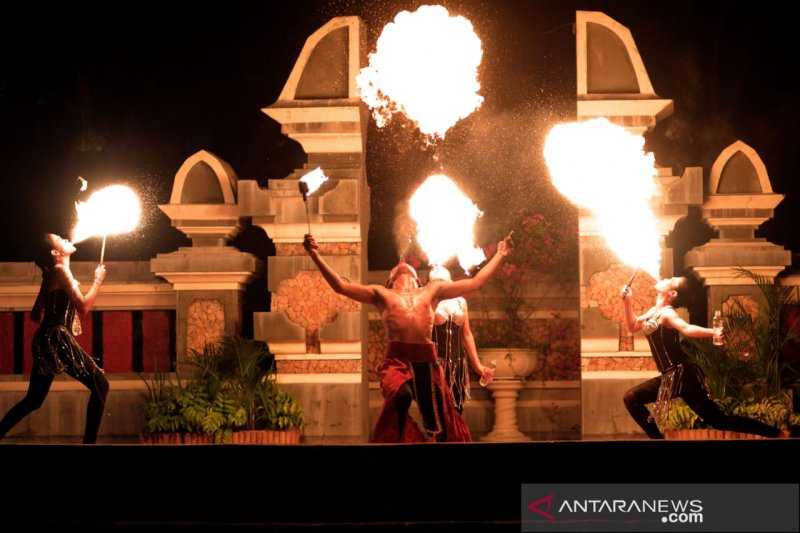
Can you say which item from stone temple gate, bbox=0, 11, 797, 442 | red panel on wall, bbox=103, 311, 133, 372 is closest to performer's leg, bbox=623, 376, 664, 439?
stone temple gate, bbox=0, 11, 797, 442

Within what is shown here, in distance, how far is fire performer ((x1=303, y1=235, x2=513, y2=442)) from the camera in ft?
41.1

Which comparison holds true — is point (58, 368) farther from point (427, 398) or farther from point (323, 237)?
point (427, 398)

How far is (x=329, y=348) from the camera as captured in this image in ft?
48.1

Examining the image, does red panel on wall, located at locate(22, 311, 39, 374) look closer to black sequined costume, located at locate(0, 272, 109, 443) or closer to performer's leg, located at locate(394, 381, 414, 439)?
black sequined costume, located at locate(0, 272, 109, 443)

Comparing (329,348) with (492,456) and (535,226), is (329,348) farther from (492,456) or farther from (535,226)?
(492,456)

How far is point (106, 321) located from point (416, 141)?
13.7 feet

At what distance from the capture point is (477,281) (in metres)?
12.5

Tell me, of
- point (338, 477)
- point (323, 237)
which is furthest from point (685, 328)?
point (338, 477)

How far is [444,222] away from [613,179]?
5.73 feet

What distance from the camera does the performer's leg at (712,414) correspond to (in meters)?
13.2

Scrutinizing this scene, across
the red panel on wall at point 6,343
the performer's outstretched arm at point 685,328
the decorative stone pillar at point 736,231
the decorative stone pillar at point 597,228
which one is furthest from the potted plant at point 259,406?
the decorative stone pillar at point 736,231

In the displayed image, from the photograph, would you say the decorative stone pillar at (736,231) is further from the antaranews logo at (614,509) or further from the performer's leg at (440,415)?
the antaranews logo at (614,509)

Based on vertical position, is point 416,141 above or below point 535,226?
above

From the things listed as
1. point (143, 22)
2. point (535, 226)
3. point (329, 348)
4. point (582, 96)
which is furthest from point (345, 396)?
point (143, 22)
